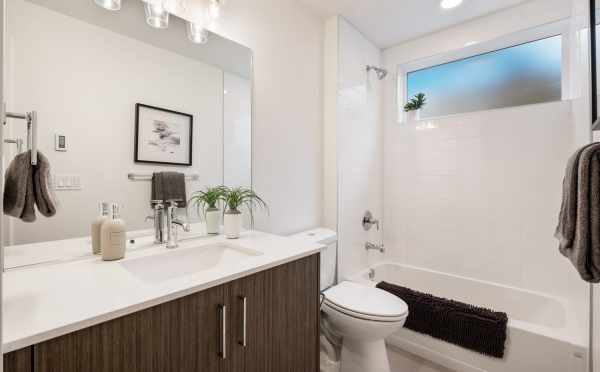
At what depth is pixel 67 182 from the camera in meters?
1.03

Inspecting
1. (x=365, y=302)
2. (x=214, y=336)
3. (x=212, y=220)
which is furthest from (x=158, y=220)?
(x=365, y=302)

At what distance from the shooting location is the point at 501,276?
2.08 metres

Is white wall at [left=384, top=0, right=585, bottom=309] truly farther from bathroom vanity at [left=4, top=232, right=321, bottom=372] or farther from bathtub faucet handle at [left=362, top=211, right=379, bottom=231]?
bathroom vanity at [left=4, top=232, right=321, bottom=372]

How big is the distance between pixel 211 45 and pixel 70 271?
1172mm

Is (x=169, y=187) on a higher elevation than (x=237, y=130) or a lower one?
lower

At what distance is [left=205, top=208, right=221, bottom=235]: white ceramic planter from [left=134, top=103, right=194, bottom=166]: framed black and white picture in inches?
10.5

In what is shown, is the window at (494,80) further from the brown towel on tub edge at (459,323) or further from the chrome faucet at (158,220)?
the chrome faucet at (158,220)

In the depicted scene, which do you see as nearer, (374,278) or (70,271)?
(70,271)

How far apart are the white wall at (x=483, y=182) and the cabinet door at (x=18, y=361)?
2.51m

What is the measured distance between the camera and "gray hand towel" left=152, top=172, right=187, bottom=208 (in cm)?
126

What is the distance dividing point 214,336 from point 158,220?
0.61m

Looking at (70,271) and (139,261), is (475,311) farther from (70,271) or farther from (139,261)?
(70,271)

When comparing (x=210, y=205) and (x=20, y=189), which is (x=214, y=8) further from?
(x=20, y=189)

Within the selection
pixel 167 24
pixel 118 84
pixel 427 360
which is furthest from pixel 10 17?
pixel 427 360
